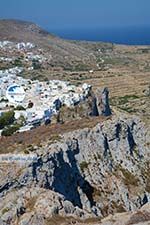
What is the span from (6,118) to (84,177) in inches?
579

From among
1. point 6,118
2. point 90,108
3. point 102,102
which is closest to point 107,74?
point 102,102

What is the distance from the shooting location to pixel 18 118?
56.8 metres

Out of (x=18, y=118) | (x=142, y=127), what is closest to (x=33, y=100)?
(x=18, y=118)

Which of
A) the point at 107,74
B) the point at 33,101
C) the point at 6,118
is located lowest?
the point at 107,74

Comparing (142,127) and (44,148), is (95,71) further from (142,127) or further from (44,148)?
(44,148)

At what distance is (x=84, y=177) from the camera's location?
Result: 44.2 meters

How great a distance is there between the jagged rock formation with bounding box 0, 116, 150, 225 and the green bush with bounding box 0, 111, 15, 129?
10.3 metres

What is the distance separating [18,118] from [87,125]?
1040cm

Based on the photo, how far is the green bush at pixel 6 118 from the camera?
54219 millimetres

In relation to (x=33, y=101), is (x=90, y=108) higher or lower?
lower

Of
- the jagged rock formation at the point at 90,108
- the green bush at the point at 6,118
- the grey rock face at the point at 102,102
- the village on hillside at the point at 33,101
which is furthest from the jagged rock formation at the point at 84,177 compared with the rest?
the grey rock face at the point at 102,102

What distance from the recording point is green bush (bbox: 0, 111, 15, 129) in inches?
2135

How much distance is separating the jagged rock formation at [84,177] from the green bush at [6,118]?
1031 centimetres

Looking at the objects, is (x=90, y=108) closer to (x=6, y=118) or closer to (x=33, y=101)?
(x=33, y=101)
